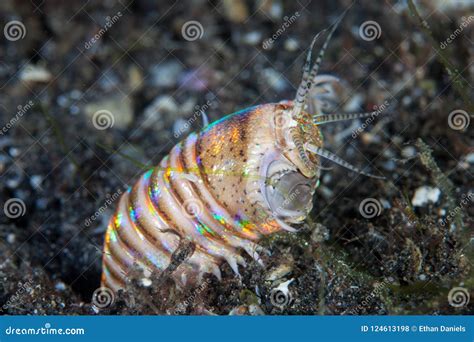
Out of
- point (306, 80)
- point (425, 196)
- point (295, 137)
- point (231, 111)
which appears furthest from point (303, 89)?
point (231, 111)

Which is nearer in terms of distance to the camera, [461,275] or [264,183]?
[264,183]

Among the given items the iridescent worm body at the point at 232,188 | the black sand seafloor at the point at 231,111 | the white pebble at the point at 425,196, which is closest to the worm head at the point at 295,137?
the iridescent worm body at the point at 232,188

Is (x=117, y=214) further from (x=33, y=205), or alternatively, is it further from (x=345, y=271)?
(x=345, y=271)

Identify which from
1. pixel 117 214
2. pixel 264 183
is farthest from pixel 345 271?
pixel 117 214

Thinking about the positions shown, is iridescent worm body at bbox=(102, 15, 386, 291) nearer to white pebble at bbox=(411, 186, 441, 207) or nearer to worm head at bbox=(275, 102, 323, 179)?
worm head at bbox=(275, 102, 323, 179)

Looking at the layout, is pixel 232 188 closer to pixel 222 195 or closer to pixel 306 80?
pixel 222 195

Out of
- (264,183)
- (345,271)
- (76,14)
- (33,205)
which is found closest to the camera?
(264,183)

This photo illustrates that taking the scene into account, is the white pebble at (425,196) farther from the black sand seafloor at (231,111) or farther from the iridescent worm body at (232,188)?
the iridescent worm body at (232,188)
